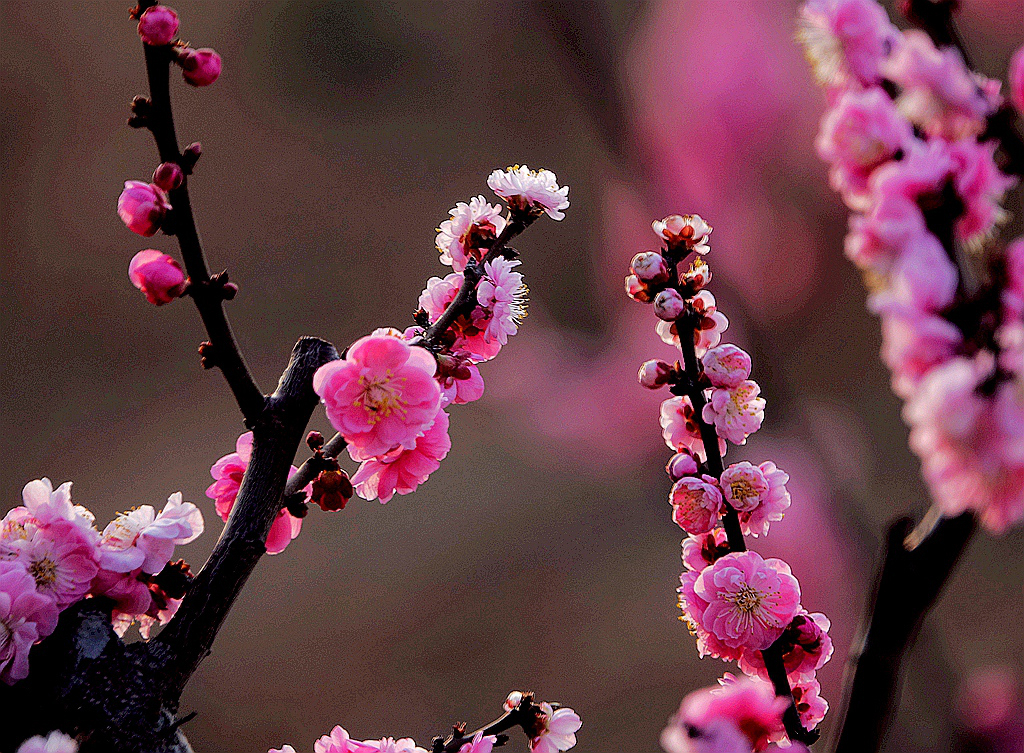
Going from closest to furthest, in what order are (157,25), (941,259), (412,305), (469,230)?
(941,259) < (157,25) < (469,230) < (412,305)

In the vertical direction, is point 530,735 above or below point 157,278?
below

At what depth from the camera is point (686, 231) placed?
1.37 feet

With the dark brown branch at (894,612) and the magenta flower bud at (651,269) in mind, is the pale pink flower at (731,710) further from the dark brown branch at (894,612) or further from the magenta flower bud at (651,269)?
the magenta flower bud at (651,269)

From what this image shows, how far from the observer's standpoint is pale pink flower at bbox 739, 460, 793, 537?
0.42m

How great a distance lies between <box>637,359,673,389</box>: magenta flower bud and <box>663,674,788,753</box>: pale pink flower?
17cm

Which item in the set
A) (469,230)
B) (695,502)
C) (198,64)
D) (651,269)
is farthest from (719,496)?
(198,64)

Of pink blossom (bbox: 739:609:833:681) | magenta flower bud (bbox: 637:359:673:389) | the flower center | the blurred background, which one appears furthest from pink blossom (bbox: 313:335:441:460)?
the blurred background

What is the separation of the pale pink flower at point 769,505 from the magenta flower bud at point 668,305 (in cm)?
9

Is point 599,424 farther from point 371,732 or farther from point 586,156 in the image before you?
point 586,156

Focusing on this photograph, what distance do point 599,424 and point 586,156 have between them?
1088 millimetres

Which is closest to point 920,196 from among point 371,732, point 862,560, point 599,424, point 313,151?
point 862,560

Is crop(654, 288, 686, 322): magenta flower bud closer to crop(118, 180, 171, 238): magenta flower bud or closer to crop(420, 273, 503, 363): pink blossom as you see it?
crop(420, 273, 503, 363): pink blossom

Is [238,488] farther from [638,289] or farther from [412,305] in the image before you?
[412,305]

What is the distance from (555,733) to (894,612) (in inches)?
10.0
